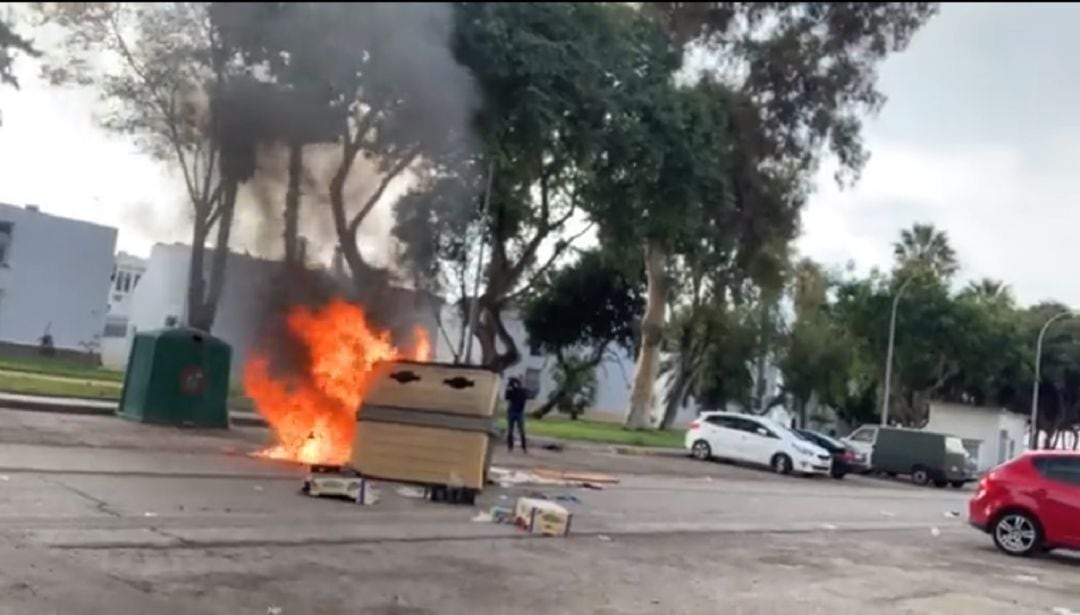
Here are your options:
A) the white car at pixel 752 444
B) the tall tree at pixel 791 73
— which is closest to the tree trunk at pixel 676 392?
the white car at pixel 752 444

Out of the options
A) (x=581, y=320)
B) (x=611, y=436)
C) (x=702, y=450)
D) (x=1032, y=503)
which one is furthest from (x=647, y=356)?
(x=1032, y=503)

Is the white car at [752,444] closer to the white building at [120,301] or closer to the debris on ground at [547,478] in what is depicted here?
the debris on ground at [547,478]

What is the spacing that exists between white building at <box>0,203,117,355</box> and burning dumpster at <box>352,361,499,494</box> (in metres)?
3.05

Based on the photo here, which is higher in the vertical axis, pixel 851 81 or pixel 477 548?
pixel 851 81

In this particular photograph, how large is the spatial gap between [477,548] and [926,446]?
2496 cm

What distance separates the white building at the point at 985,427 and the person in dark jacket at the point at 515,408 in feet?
28.3

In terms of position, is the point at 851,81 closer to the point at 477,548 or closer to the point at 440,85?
the point at 440,85

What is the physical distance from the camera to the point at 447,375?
544 inches

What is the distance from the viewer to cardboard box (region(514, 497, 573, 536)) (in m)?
13.3

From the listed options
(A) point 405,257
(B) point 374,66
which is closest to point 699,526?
(A) point 405,257

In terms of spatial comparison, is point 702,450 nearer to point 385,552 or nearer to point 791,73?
point 385,552

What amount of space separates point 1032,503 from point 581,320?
26767mm

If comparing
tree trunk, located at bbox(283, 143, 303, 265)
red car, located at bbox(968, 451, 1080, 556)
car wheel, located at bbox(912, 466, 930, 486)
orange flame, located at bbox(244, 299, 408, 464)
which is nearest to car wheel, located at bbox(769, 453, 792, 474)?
car wheel, located at bbox(912, 466, 930, 486)

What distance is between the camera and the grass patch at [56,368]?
567 inches
